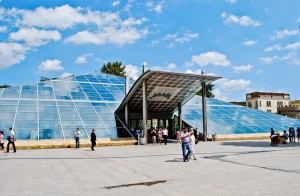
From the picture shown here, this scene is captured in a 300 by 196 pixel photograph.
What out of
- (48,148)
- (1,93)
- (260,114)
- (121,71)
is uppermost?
(121,71)

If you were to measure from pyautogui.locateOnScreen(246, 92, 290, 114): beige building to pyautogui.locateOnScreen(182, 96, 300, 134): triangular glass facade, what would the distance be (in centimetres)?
5756

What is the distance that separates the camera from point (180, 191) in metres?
7.79

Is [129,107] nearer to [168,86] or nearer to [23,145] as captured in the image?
[168,86]

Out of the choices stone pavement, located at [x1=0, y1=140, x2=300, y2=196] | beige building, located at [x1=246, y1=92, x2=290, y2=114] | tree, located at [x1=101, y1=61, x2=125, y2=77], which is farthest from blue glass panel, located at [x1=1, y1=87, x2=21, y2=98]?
beige building, located at [x1=246, y1=92, x2=290, y2=114]

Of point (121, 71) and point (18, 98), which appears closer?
point (18, 98)

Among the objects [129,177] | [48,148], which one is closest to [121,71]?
[48,148]

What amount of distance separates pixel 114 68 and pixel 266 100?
52.0 meters

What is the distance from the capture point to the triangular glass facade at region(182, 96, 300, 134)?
3203cm

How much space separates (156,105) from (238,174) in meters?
22.0

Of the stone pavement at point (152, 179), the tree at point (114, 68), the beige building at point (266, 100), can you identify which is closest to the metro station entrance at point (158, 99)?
the stone pavement at point (152, 179)

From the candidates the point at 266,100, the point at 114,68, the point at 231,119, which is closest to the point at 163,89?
the point at 231,119

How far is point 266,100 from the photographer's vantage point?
95.4 m

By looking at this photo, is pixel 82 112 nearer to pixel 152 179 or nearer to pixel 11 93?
pixel 11 93

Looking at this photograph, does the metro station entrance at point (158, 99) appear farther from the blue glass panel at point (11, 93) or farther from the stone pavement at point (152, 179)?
the stone pavement at point (152, 179)
